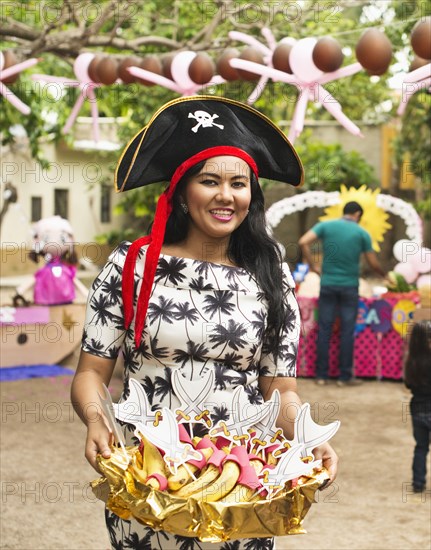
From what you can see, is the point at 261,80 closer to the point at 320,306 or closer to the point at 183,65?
the point at 183,65

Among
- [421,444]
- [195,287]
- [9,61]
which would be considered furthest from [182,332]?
[9,61]

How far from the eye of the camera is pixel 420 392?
493 cm

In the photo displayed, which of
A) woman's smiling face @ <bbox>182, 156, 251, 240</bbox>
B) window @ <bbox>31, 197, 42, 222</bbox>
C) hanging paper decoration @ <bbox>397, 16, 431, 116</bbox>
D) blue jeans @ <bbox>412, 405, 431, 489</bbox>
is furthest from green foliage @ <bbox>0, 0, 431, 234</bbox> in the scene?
woman's smiling face @ <bbox>182, 156, 251, 240</bbox>

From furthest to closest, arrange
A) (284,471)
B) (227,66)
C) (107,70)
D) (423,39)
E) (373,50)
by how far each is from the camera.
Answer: (107,70) < (227,66) < (373,50) < (423,39) < (284,471)

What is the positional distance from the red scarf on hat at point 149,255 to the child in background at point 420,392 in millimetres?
2770

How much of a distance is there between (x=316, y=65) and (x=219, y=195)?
10.6ft

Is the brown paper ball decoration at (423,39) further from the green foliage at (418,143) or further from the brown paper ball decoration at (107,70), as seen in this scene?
the green foliage at (418,143)

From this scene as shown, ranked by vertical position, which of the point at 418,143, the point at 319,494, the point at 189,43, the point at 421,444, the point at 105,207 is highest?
the point at 189,43

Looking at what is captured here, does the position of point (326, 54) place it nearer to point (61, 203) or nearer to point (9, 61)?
point (9, 61)

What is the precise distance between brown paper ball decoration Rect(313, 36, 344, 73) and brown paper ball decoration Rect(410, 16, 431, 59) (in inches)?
22.4

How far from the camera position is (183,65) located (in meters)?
5.98

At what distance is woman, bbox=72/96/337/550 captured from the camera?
2.35 meters

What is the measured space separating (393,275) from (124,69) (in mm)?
3209

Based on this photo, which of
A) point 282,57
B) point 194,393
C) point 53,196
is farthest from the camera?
point 53,196
